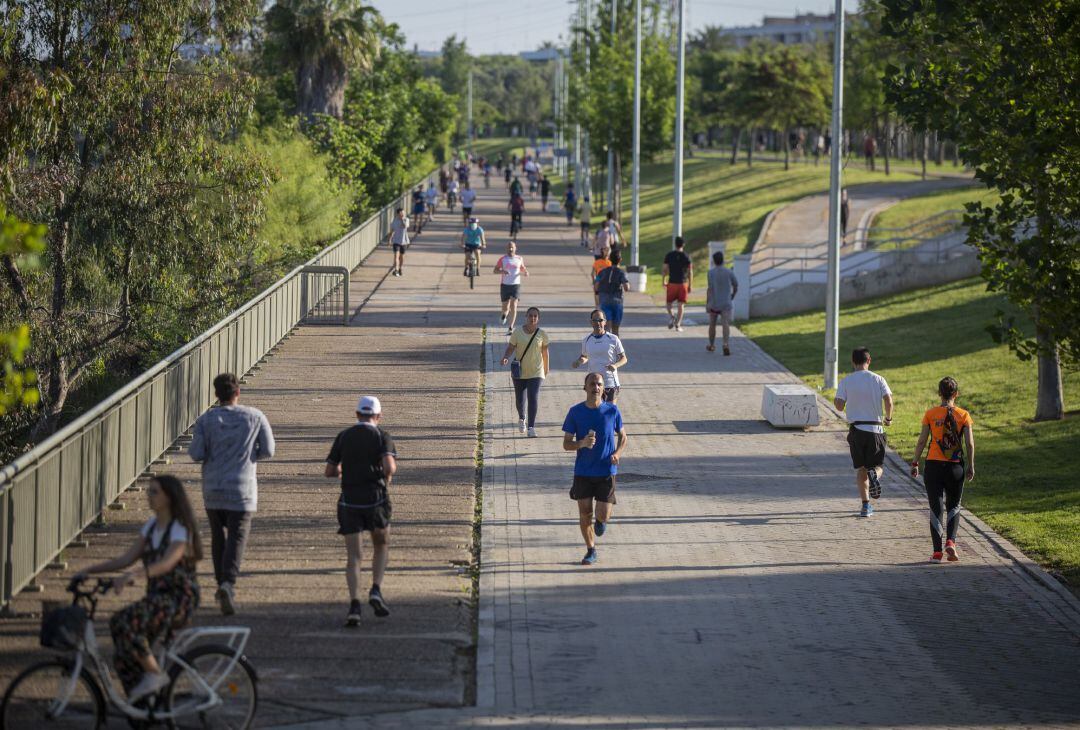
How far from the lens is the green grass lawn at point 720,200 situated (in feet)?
161

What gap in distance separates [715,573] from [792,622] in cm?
144

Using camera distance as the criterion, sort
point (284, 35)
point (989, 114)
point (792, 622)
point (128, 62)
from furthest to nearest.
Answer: point (284, 35) < point (128, 62) < point (989, 114) < point (792, 622)

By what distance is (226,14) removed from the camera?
26.6 m

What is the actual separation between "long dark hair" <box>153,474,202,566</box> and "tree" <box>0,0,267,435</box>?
51.1 ft

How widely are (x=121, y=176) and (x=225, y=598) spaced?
16.6 meters

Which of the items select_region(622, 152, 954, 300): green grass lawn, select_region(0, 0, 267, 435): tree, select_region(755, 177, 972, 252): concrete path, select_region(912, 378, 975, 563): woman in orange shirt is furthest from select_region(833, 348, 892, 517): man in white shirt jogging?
select_region(755, 177, 972, 252): concrete path

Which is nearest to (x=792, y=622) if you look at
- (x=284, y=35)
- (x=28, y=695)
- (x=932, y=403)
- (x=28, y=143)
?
(x=28, y=695)

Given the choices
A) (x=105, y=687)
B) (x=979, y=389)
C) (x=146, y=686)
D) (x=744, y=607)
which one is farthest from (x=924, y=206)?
(x=105, y=687)

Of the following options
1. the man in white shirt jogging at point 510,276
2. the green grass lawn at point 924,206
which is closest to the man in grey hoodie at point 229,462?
the man in white shirt jogging at point 510,276

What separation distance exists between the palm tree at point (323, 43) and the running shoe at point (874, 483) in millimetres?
36968

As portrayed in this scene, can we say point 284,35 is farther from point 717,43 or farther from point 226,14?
point 717,43

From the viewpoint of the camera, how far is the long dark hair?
8312 mm

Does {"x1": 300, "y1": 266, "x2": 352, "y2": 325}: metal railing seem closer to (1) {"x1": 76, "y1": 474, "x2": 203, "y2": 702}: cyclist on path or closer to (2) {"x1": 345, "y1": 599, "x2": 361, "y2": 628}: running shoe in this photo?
(2) {"x1": 345, "y1": 599, "x2": 361, "y2": 628}: running shoe

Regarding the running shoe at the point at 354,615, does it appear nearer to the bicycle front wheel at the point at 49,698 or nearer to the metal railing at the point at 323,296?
the bicycle front wheel at the point at 49,698
